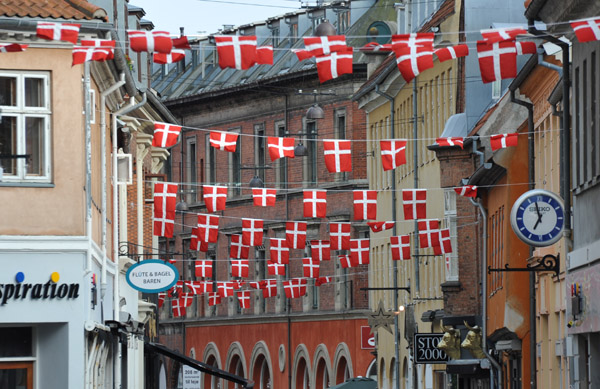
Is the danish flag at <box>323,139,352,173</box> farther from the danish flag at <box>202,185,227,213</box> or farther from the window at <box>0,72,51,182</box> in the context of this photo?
the window at <box>0,72,51,182</box>

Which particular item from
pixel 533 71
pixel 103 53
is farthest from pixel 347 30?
pixel 103 53

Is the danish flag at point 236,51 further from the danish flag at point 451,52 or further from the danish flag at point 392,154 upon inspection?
the danish flag at point 392,154

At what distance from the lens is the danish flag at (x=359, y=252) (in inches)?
1878

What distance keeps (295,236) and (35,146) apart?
20.1 m

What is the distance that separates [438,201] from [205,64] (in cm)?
3180

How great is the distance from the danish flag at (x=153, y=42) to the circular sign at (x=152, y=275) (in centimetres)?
1204

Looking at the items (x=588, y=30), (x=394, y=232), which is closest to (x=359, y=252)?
(x=394, y=232)

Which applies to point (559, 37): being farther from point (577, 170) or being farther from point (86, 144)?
point (86, 144)

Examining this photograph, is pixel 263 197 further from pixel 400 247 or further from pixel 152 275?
pixel 152 275

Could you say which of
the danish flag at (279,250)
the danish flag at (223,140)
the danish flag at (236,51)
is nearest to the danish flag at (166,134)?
the danish flag at (223,140)

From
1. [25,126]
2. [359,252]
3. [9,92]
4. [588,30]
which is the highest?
[9,92]

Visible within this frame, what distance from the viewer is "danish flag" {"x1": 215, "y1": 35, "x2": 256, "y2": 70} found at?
22.8m

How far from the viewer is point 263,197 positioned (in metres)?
42.7

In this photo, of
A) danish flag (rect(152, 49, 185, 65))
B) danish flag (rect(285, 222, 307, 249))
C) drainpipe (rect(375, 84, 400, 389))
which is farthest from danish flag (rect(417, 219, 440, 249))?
danish flag (rect(152, 49, 185, 65))
